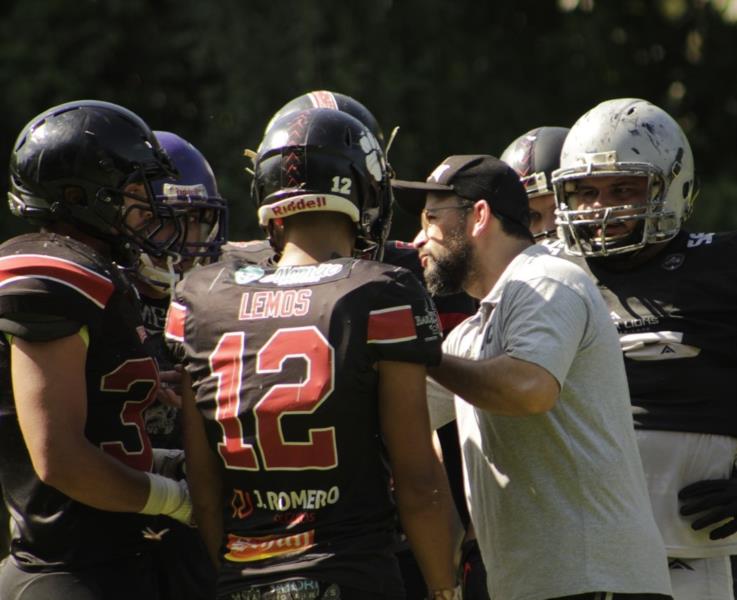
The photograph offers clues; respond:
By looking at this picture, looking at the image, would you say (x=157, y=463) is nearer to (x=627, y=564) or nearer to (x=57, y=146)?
(x=57, y=146)

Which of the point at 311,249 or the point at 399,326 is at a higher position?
the point at 311,249

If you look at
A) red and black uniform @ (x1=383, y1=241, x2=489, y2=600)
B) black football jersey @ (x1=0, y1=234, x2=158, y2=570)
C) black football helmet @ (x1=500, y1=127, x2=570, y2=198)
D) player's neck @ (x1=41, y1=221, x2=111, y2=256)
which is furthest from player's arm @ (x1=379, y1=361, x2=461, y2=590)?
black football helmet @ (x1=500, y1=127, x2=570, y2=198)

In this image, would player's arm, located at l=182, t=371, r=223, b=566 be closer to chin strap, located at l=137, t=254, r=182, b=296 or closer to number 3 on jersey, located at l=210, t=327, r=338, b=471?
number 3 on jersey, located at l=210, t=327, r=338, b=471

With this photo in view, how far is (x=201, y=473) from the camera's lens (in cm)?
320

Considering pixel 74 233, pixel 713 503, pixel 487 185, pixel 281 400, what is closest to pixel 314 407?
pixel 281 400

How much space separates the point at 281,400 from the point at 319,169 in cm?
58

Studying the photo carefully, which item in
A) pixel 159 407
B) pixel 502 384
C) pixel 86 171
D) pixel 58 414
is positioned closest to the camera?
pixel 58 414

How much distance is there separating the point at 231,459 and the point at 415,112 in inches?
333

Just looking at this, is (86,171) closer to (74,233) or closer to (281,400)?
(74,233)

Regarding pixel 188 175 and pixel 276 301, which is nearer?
pixel 276 301

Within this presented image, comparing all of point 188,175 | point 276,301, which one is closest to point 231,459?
point 276,301

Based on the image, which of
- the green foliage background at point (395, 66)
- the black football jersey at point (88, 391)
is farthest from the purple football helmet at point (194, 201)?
the green foliage background at point (395, 66)

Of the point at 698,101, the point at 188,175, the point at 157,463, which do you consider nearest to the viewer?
the point at 157,463

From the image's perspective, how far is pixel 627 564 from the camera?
330 cm
